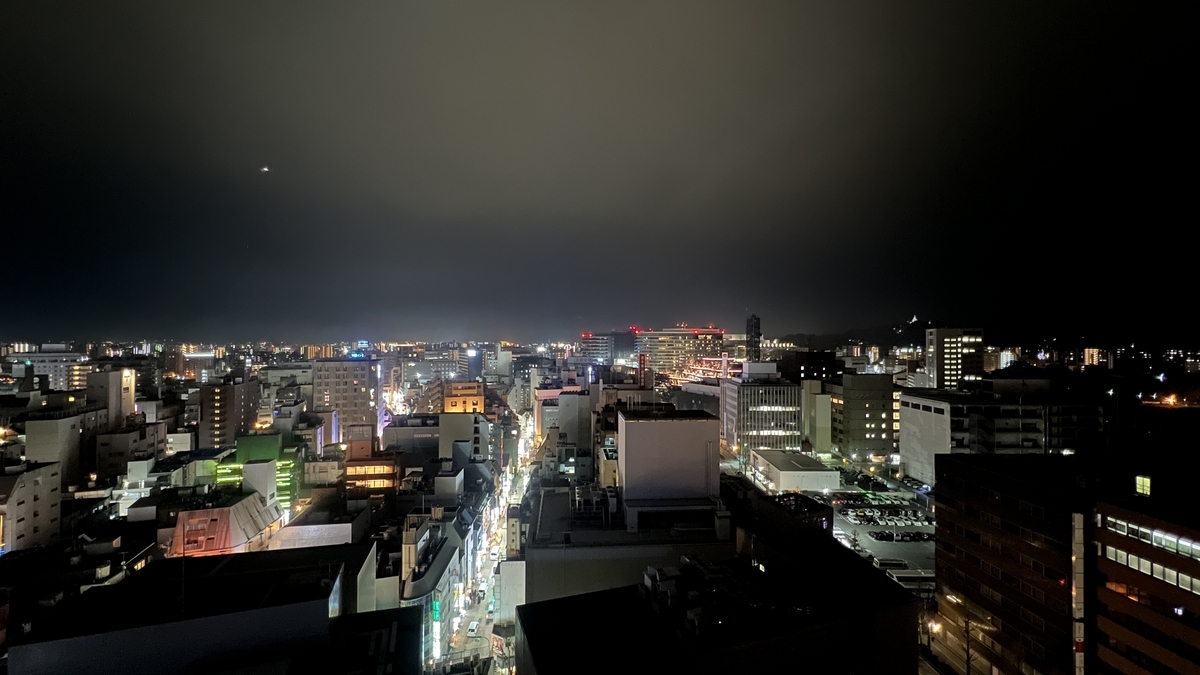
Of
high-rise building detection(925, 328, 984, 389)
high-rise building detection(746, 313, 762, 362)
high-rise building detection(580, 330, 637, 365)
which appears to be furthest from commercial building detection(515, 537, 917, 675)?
high-rise building detection(580, 330, 637, 365)

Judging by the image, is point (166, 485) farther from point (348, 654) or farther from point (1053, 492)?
point (1053, 492)

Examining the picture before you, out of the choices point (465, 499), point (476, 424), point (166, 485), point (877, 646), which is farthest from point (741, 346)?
point (877, 646)

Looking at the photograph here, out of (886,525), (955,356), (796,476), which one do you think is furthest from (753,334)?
(886,525)

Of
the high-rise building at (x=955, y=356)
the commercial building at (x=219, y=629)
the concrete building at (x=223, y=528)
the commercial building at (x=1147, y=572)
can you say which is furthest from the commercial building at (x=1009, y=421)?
the concrete building at (x=223, y=528)

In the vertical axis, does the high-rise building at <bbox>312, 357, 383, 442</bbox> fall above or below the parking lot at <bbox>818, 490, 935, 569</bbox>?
above

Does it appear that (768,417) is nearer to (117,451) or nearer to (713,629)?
(713,629)

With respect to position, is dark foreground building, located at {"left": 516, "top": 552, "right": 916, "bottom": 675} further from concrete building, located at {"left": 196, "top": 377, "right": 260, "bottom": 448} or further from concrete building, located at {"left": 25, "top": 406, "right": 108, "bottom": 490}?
concrete building, located at {"left": 196, "top": 377, "right": 260, "bottom": 448}
